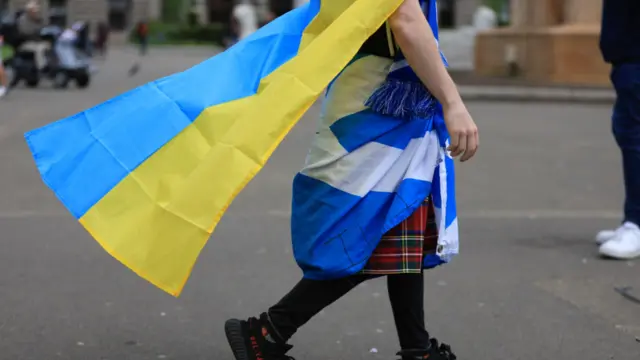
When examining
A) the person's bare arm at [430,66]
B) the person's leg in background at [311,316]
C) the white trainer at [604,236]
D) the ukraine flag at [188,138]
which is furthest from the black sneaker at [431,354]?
the white trainer at [604,236]

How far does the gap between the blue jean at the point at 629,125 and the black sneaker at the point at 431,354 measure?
8.45ft

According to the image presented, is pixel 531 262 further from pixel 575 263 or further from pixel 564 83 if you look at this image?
pixel 564 83

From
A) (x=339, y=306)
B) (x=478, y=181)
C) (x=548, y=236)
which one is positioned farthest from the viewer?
(x=478, y=181)

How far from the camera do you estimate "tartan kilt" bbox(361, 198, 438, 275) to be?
10.6ft

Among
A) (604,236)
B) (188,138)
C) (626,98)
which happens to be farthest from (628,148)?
(188,138)

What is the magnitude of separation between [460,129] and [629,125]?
2.90m

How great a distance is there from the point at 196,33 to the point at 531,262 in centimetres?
5672

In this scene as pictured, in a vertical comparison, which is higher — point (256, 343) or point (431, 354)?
point (256, 343)

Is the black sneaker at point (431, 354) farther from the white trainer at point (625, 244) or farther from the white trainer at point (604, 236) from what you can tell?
the white trainer at point (604, 236)

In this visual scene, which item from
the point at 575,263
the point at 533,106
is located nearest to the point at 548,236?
the point at 575,263

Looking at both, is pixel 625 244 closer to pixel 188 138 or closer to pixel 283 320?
pixel 283 320

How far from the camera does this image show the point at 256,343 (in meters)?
3.45

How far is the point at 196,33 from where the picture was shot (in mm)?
61188

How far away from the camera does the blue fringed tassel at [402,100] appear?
10.4ft
